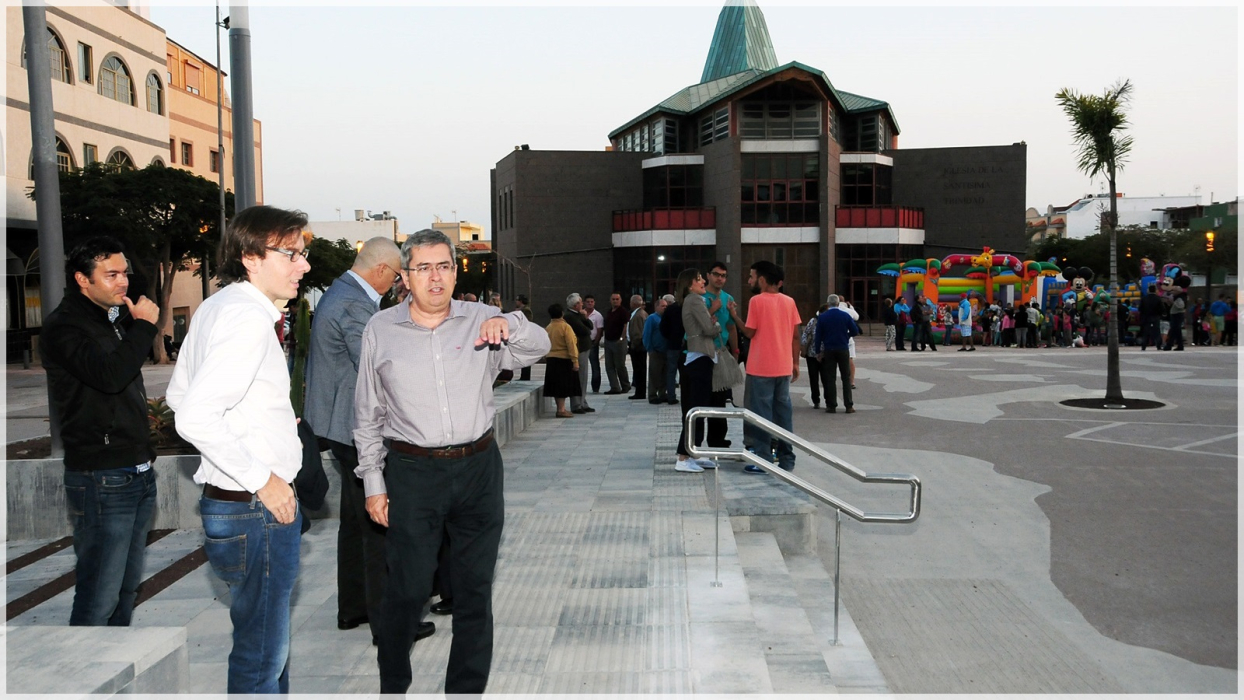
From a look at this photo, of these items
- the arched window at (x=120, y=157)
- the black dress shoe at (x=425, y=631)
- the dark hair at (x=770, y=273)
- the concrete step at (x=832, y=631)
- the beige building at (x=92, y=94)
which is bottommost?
the concrete step at (x=832, y=631)

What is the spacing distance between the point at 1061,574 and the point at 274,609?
5.39m

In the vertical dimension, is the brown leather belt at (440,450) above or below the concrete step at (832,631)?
above

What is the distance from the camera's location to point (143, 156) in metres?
41.7

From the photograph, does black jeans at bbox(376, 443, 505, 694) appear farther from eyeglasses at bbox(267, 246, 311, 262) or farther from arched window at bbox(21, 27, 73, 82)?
arched window at bbox(21, 27, 73, 82)

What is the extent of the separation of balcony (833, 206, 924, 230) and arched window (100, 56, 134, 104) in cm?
3219

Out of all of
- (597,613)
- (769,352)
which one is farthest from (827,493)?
(769,352)

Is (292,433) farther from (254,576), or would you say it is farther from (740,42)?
(740,42)

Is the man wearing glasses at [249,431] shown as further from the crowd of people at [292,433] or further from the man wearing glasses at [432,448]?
the man wearing glasses at [432,448]

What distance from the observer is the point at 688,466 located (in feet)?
27.6

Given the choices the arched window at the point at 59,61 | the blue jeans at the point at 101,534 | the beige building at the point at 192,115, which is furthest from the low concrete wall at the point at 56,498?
the beige building at the point at 192,115

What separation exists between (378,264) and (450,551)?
159cm

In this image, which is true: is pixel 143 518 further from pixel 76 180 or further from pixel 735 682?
pixel 76 180

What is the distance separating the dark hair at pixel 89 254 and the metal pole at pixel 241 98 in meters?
3.31

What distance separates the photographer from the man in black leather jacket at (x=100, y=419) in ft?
12.5
